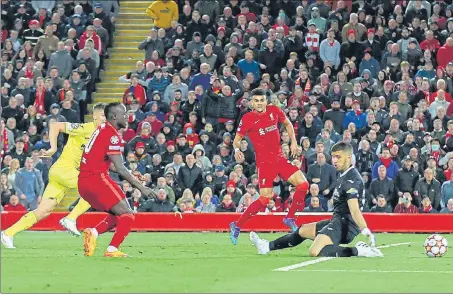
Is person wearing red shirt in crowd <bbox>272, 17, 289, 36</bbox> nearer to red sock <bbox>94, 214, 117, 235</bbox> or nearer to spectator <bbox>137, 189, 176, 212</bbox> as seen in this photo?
spectator <bbox>137, 189, 176, 212</bbox>

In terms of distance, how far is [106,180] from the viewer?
50.5 ft

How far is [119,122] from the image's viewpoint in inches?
607

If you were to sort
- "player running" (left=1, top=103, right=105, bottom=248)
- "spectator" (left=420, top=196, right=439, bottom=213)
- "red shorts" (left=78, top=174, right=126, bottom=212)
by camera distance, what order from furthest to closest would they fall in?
"spectator" (left=420, top=196, right=439, bottom=213) < "player running" (left=1, top=103, right=105, bottom=248) < "red shorts" (left=78, top=174, right=126, bottom=212)

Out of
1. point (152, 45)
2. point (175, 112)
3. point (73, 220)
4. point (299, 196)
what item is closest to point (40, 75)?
point (152, 45)

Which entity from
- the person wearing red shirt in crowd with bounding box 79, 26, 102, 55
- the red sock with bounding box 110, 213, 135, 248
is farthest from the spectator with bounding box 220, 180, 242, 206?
the red sock with bounding box 110, 213, 135, 248

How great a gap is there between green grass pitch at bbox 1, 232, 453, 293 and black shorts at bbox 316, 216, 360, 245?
0.36 metres

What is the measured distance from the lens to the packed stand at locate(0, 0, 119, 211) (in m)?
26.5

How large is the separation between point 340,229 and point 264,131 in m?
3.58

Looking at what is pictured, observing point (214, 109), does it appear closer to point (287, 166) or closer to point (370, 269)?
point (287, 166)

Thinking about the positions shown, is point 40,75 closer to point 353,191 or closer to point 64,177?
point 64,177

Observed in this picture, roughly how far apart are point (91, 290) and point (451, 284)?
146 inches

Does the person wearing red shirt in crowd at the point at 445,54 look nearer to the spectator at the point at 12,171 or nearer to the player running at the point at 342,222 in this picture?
the spectator at the point at 12,171

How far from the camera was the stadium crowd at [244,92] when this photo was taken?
25188 mm

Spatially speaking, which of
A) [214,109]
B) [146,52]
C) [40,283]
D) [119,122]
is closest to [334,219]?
[119,122]
